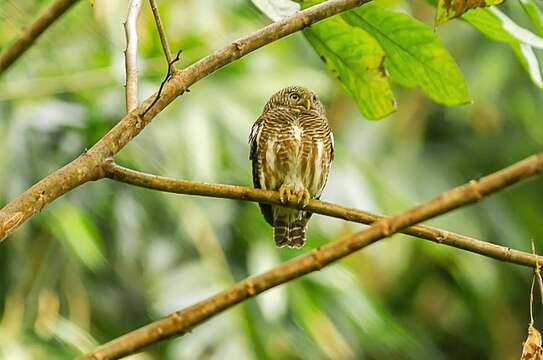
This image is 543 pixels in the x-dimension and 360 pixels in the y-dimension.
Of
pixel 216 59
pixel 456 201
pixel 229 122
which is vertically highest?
pixel 229 122

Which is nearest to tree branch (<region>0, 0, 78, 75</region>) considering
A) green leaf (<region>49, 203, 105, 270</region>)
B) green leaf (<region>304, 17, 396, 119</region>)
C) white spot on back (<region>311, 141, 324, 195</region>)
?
green leaf (<region>304, 17, 396, 119</region>)

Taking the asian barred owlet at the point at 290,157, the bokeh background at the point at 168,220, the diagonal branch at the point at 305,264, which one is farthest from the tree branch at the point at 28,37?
the bokeh background at the point at 168,220

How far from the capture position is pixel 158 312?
5.55m

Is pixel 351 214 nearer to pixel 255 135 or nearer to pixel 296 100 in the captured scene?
pixel 255 135

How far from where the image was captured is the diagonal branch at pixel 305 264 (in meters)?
1.26

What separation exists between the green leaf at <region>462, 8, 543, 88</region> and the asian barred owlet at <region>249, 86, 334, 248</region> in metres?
1.05

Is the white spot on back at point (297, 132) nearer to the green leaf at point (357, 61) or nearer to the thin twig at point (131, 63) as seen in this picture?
the green leaf at point (357, 61)

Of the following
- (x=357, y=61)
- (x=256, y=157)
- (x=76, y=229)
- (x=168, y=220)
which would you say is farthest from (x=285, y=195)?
(x=168, y=220)

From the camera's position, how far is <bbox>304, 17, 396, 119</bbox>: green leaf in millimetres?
2328

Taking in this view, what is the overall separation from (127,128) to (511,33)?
30.3 inches

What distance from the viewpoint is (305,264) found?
1311 mm

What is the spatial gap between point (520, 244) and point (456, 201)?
19.1 feet

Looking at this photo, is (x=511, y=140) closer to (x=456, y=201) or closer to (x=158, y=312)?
(x=158, y=312)

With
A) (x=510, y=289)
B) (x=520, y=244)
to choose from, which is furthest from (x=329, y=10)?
(x=510, y=289)
